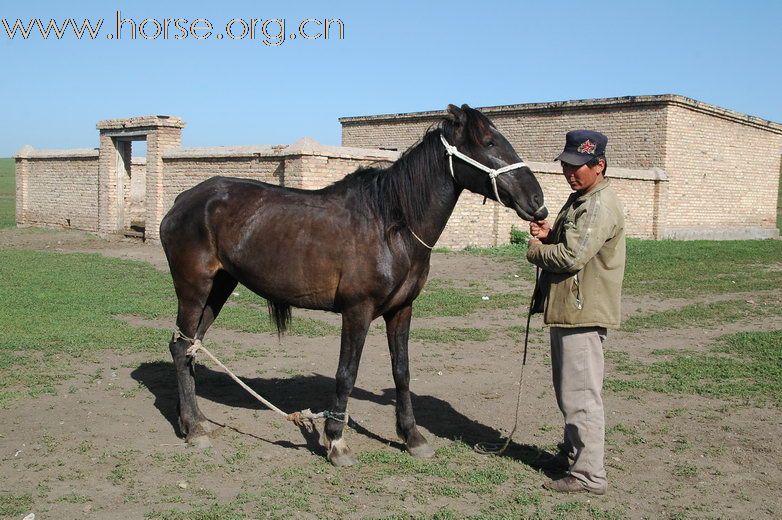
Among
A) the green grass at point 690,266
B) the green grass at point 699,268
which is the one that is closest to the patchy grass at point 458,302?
the green grass at point 690,266

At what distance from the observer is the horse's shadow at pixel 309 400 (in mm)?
5398

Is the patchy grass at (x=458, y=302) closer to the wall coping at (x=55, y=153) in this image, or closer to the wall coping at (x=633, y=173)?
the wall coping at (x=633, y=173)

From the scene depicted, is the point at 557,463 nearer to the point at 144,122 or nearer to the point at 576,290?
the point at 576,290

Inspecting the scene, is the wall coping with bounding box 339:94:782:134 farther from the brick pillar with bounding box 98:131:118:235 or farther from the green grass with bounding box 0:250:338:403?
the green grass with bounding box 0:250:338:403

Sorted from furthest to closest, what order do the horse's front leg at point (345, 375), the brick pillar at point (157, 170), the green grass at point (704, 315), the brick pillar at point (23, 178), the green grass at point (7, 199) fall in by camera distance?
the green grass at point (7, 199)
the brick pillar at point (23, 178)
the brick pillar at point (157, 170)
the green grass at point (704, 315)
the horse's front leg at point (345, 375)

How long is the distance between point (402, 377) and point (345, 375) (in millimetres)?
499

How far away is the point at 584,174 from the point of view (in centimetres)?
450

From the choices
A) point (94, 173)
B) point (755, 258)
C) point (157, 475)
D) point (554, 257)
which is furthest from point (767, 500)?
point (94, 173)

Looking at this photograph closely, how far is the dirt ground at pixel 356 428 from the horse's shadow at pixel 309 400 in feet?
0.06

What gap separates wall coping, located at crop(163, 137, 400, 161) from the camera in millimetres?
16161

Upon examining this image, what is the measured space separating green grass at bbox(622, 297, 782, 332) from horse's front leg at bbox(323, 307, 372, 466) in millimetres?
6091

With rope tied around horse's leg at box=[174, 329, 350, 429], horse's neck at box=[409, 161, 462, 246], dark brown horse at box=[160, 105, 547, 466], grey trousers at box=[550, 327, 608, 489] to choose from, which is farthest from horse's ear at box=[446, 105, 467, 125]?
rope tied around horse's leg at box=[174, 329, 350, 429]

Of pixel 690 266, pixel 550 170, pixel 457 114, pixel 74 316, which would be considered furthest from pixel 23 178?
pixel 457 114

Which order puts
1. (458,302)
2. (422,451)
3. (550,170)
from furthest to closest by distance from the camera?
(550,170), (458,302), (422,451)
